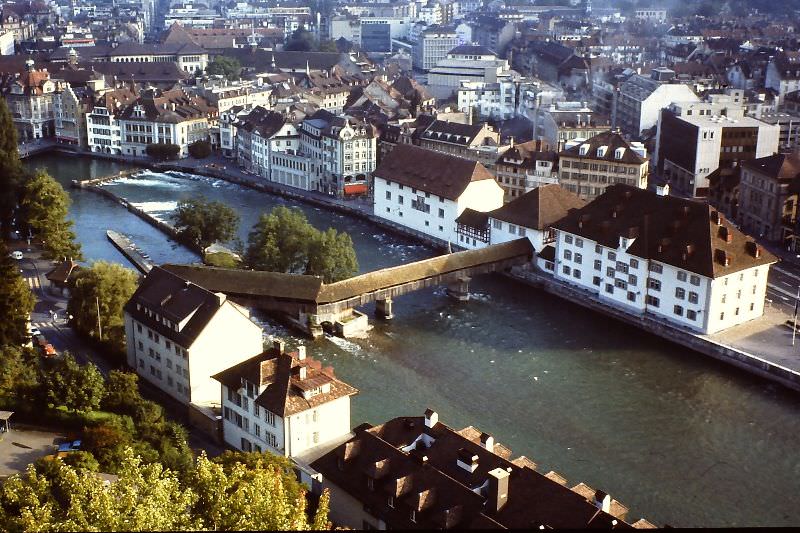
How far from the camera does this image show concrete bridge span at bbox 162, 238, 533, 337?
29672 millimetres

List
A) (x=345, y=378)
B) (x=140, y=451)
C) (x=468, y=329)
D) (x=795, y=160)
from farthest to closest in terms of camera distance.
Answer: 1. (x=795, y=160)
2. (x=468, y=329)
3. (x=345, y=378)
4. (x=140, y=451)

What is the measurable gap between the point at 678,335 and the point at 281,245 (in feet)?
40.6

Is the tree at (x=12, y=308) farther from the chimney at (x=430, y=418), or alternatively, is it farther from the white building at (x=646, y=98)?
the white building at (x=646, y=98)

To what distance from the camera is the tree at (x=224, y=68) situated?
2936 inches

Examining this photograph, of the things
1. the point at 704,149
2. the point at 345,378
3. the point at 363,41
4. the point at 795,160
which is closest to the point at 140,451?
the point at 345,378

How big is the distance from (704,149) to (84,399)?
30.5 meters

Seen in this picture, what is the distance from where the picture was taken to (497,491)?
1662 centimetres

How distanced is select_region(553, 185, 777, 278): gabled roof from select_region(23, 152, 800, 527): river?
2409mm

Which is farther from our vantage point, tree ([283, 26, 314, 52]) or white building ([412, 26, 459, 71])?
tree ([283, 26, 314, 52])

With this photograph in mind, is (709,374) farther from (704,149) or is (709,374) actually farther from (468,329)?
(704,149)

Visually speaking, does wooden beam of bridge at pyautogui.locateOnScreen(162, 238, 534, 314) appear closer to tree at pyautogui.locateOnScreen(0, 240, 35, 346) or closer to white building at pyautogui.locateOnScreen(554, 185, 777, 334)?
white building at pyautogui.locateOnScreen(554, 185, 777, 334)

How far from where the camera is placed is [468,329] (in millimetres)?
30172

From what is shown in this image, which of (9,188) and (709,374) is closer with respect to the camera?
(709,374)

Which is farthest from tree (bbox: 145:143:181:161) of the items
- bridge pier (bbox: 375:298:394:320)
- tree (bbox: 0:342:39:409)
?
tree (bbox: 0:342:39:409)
